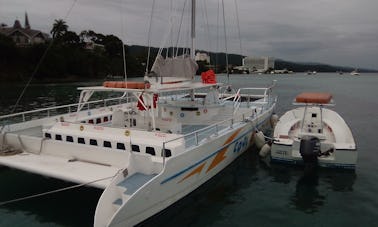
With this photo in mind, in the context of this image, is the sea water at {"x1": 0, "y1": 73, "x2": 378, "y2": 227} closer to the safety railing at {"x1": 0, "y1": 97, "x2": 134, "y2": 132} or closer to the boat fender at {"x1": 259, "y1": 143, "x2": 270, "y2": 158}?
the boat fender at {"x1": 259, "y1": 143, "x2": 270, "y2": 158}

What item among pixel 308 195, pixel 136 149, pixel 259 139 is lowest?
pixel 308 195

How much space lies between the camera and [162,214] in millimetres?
8852

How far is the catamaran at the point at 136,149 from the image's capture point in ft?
25.4

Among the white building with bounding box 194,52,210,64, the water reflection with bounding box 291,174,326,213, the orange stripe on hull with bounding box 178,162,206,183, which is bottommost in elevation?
the water reflection with bounding box 291,174,326,213

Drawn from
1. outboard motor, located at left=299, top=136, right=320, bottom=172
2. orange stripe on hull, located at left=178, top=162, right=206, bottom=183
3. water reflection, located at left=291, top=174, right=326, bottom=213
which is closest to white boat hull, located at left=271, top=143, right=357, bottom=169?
outboard motor, located at left=299, top=136, right=320, bottom=172

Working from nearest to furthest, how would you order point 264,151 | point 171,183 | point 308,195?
point 171,183 → point 308,195 → point 264,151

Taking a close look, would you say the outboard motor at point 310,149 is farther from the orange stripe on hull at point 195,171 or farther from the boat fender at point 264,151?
the orange stripe on hull at point 195,171

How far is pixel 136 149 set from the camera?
9609 millimetres

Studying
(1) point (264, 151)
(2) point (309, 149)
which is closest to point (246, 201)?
(2) point (309, 149)

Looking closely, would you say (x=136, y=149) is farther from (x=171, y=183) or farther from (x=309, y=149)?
(x=309, y=149)

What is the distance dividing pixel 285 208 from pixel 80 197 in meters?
6.39

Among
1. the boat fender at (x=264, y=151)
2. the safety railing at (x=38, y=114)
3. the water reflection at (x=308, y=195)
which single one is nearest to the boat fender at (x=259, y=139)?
the boat fender at (x=264, y=151)

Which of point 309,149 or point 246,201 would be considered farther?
point 309,149

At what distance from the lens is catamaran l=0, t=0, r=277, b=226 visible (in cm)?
773
